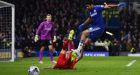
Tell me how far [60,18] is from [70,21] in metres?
0.98

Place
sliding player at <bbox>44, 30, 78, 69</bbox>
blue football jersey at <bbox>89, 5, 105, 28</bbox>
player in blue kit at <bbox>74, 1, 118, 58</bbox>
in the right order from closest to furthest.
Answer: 1. sliding player at <bbox>44, 30, 78, 69</bbox>
2. player in blue kit at <bbox>74, 1, 118, 58</bbox>
3. blue football jersey at <bbox>89, 5, 105, 28</bbox>

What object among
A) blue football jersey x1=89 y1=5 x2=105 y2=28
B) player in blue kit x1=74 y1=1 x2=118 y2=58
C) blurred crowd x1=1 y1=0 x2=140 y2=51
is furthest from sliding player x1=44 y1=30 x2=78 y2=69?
blurred crowd x1=1 y1=0 x2=140 y2=51

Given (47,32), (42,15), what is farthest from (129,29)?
(47,32)

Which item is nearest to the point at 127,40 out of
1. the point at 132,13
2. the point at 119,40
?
the point at 119,40

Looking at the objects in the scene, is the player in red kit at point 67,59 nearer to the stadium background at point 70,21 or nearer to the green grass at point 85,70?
the green grass at point 85,70

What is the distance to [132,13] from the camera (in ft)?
127

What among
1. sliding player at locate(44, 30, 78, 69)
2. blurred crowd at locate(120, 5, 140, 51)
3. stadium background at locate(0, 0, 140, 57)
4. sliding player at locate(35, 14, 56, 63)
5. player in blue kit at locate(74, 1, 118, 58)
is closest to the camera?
sliding player at locate(44, 30, 78, 69)

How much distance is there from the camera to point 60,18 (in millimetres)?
37562

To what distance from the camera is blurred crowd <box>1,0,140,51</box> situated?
3519 centimetres

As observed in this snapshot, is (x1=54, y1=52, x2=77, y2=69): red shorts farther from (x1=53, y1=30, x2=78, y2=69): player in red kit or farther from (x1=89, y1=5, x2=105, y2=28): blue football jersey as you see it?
(x1=89, y1=5, x2=105, y2=28): blue football jersey

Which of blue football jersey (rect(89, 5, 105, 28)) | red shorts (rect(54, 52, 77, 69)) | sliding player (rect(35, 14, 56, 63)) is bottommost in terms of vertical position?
red shorts (rect(54, 52, 77, 69))

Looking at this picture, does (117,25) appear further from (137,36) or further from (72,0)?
(72,0)

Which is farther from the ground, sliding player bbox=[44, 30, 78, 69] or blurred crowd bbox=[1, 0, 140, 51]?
blurred crowd bbox=[1, 0, 140, 51]

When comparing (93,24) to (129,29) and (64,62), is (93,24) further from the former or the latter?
(129,29)
